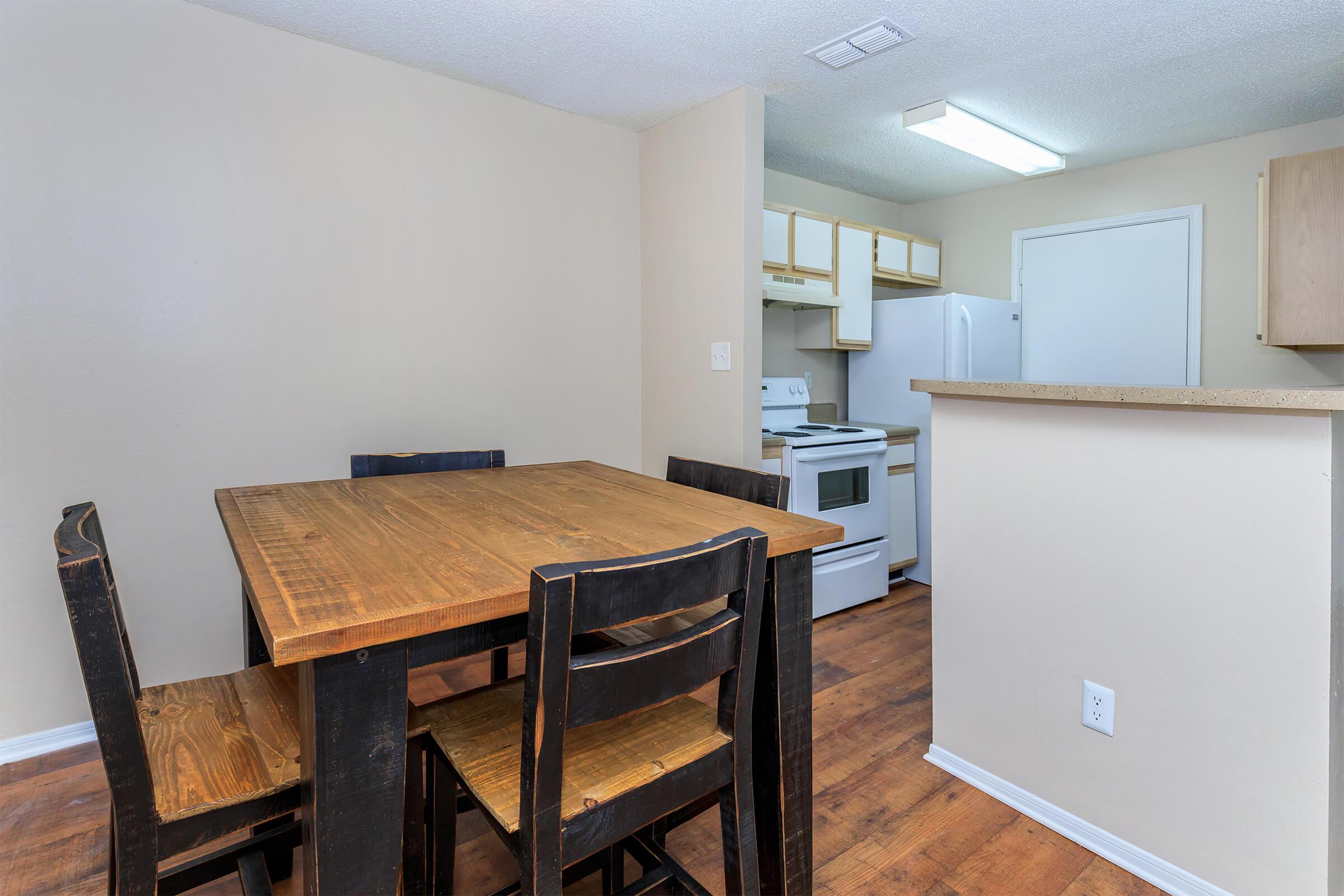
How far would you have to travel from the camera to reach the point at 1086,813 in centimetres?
167

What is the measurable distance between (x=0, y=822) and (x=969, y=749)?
2596 millimetres

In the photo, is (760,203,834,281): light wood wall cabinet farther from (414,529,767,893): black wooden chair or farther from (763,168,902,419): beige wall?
(414,529,767,893): black wooden chair

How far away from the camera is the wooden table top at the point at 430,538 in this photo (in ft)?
2.89

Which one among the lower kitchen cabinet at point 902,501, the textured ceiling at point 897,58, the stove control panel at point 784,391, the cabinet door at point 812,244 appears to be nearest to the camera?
the textured ceiling at point 897,58

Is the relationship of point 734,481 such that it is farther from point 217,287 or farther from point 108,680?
point 217,287

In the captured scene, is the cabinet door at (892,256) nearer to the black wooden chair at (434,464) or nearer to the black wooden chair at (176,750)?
the black wooden chair at (434,464)

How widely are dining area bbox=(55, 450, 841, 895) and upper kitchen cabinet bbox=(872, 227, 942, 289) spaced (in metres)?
3.03

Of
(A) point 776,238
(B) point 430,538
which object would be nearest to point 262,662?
(B) point 430,538

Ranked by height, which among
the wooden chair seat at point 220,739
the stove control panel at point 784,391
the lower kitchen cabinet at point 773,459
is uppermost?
the stove control panel at point 784,391

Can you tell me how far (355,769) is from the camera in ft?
2.90

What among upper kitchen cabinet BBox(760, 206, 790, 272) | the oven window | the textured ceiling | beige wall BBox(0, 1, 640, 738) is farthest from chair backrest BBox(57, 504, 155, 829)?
upper kitchen cabinet BBox(760, 206, 790, 272)

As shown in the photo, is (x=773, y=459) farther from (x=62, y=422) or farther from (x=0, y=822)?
(x=0, y=822)

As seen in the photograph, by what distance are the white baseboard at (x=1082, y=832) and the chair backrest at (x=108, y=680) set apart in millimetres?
1904

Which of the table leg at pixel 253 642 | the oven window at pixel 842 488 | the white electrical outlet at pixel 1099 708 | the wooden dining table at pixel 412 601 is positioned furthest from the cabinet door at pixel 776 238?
the table leg at pixel 253 642
